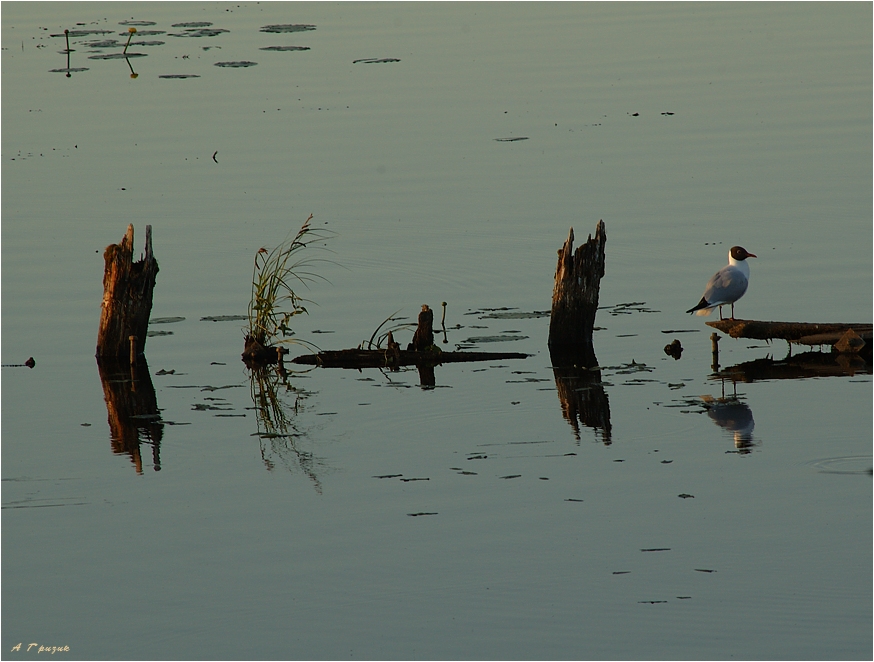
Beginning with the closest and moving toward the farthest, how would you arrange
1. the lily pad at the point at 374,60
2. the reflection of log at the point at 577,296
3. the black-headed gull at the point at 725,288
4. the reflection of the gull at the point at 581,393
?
the reflection of the gull at the point at 581,393
the reflection of log at the point at 577,296
the black-headed gull at the point at 725,288
the lily pad at the point at 374,60

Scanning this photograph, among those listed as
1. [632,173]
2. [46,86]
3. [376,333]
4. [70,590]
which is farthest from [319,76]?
[70,590]

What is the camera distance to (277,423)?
39.0 ft

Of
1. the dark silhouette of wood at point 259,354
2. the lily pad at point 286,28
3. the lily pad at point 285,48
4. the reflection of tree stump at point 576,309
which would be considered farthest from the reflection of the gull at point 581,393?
the lily pad at point 286,28

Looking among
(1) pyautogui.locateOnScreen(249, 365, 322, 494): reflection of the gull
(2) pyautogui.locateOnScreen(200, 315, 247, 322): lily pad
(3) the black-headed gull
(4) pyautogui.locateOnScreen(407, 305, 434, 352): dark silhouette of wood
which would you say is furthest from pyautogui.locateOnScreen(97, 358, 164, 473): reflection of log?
(3) the black-headed gull


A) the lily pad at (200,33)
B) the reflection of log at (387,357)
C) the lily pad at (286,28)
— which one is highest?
the lily pad at (286,28)

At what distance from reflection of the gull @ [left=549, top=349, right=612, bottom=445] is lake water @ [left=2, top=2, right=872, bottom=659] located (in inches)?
3.5

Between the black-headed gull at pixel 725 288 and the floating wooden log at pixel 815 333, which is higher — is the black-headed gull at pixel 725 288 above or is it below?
above

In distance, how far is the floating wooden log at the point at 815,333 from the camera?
1322cm

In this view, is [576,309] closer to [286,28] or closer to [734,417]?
[734,417]

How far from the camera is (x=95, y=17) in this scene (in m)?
38.9

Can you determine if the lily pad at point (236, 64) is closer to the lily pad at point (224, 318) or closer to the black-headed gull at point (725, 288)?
the lily pad at point (224, 318)

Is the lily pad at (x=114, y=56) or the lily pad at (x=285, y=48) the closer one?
the lily pad at (x=114, y=56)

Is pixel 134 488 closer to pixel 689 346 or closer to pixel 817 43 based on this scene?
pixel 689 346

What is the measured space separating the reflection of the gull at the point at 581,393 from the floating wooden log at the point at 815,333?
1.54m
